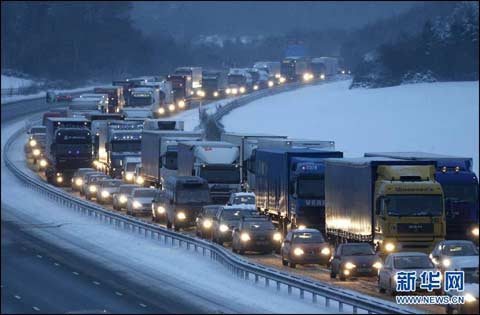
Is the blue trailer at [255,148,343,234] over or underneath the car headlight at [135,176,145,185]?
over

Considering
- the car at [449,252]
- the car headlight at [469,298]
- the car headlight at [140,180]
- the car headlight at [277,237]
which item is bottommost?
the car headlight at [140,180]

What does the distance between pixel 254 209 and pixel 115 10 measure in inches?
5769

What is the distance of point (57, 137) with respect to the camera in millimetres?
80938

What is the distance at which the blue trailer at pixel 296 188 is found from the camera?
52125 millimetres

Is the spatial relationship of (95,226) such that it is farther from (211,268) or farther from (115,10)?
(115,10)

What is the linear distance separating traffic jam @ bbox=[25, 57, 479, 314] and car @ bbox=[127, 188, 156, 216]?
0.15 ft

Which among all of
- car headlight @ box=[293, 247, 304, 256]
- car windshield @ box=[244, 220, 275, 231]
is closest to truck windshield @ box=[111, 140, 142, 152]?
car windshield @ box=[244, 220, 275, 231]

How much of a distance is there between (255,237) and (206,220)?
6.23 meters

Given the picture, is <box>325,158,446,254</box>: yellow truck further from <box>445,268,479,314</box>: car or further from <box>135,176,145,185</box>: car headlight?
<box>135,176,145,185</box>: car headlight

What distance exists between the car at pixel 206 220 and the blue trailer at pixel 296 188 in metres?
2.42

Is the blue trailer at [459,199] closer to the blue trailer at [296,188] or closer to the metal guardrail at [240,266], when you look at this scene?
the blue trailer at [296,188]

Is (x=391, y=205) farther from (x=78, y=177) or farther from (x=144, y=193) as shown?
(x=78, y=177)

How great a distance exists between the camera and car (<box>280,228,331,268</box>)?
147 ft

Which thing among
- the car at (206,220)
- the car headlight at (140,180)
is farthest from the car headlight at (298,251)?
the car headlight at (140,180)
